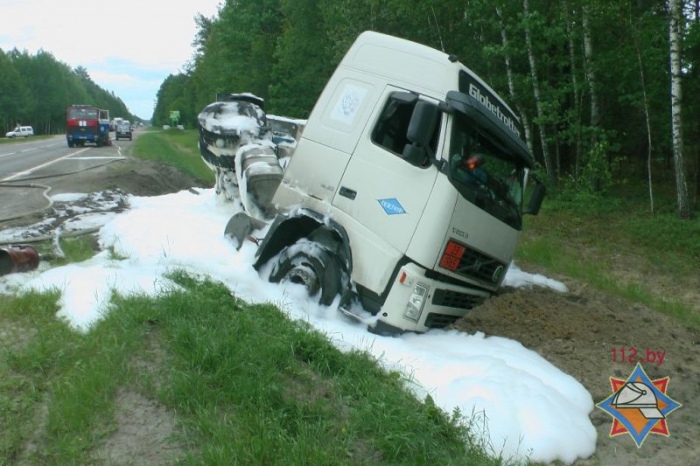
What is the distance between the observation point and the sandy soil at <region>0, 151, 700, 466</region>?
4281 mm

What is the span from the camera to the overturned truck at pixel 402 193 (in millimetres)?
5969

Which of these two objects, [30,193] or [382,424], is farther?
[30,193]

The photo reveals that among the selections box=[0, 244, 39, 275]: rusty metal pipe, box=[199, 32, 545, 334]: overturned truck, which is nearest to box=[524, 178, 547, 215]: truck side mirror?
box=[199, 32, 545, 334]: overturned truck

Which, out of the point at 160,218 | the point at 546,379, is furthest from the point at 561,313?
the point at 160,218

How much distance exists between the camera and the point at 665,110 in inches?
621

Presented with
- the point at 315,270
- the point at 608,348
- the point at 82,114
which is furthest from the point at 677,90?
the point at 82,114

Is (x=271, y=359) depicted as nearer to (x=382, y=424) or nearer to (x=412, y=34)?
(x=382, y=424)

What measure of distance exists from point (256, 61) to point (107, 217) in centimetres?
2607

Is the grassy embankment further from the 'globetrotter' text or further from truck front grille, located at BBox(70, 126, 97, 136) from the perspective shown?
truck front grille, located at BBox(70, 126, 97, 136)

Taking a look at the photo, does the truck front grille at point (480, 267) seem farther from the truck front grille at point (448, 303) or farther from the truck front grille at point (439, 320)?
the truck front grille at point (439, 320)

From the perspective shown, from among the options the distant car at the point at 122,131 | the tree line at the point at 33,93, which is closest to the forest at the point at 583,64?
the distant car at the point at 122,131

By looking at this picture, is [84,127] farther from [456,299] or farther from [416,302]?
[416,302]

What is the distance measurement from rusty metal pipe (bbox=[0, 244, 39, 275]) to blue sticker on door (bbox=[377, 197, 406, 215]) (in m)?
4.00

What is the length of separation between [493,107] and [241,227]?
120 inches
